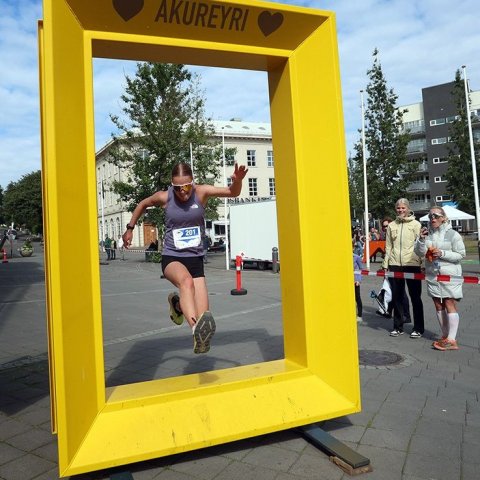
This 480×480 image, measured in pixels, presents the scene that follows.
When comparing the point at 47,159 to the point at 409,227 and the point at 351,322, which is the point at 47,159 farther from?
the point at 409,227

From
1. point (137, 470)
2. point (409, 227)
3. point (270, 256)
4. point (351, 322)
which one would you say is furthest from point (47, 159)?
point (270, 256)

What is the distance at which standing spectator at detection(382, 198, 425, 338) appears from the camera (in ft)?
22.8

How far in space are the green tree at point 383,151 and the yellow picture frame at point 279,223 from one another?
2562 cm

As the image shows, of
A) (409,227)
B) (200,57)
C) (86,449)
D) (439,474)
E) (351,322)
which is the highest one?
(200,57)

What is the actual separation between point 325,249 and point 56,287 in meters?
2.01

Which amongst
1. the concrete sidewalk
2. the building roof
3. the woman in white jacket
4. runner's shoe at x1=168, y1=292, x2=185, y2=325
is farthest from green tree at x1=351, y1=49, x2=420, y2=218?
the building roof

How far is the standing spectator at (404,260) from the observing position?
274 inches

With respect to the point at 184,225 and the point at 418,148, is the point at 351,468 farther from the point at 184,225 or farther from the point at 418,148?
the point at 418,148

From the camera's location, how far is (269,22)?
3561mm

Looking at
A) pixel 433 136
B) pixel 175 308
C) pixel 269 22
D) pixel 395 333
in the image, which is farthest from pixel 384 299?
pixel 433 136

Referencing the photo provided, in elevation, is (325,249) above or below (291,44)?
below

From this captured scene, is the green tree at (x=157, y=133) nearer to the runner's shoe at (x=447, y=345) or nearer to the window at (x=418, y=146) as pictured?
the runner's shoe at (x=447, y=345)

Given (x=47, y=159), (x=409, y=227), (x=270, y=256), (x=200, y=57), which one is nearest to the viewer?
(x=47, y=159)

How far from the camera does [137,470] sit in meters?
3.21
